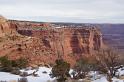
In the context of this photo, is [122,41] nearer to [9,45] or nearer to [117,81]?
[9,45]

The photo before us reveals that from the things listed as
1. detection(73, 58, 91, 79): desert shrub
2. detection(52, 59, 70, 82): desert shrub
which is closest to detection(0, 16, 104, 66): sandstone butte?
detection(73, 58, 91, 79): desert shrub

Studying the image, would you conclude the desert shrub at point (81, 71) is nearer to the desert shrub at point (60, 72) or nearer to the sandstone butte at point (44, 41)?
the desert shrub at point (60, 72)

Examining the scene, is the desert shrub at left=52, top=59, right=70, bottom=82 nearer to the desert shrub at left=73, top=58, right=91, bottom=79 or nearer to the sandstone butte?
the desert shrub at left=73, top=58, right=91, bottom=79

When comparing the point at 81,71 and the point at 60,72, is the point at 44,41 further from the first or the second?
the point at 60,72

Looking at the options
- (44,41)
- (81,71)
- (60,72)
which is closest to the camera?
(60,72)

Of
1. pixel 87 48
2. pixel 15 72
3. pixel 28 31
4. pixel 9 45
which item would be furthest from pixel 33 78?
pixel 87 48

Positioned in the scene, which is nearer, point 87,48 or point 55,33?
point 55,33

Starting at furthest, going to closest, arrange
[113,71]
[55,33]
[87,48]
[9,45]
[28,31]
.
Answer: [87,48] < [55,33] < [28,31] < [9,45] < [113,71]

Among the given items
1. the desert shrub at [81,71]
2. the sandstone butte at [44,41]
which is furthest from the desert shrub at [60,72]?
the sandstone butte at [44,41]

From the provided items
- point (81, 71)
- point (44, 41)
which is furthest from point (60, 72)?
point (44, 41)
